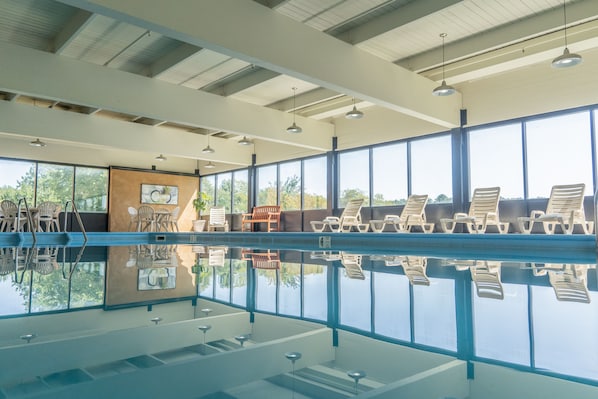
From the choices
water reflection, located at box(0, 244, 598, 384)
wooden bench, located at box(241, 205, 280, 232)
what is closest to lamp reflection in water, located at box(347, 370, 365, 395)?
water reflection, located at box(0, 244, 598, 384)

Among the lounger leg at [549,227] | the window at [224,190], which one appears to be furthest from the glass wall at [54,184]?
the lounger leg at [549,227]

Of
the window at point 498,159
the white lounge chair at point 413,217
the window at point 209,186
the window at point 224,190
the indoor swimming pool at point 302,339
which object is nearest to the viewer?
the indoor swimming pool at point 302,339

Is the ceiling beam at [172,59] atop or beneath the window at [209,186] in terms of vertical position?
atop

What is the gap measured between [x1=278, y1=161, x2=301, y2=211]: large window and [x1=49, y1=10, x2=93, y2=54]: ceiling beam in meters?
6.91

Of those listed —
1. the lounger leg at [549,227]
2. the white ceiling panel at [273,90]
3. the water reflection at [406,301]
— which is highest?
the white ceiling panel at [273,90]

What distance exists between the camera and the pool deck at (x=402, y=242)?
4547 mm

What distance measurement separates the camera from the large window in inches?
474

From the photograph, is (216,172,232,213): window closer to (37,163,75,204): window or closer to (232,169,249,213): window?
(232,169,249,213): window

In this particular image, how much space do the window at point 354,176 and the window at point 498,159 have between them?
2.62m

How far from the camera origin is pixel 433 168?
29.2ft

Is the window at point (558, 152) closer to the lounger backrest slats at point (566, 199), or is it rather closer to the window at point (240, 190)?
the lounger backrest slats at point (566, 199)

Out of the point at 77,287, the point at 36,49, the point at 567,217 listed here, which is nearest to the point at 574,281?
the point at 77,287

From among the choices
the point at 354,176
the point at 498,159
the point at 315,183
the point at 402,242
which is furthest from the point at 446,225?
the point at 315,183

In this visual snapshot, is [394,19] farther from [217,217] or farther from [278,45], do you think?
[217,217]
